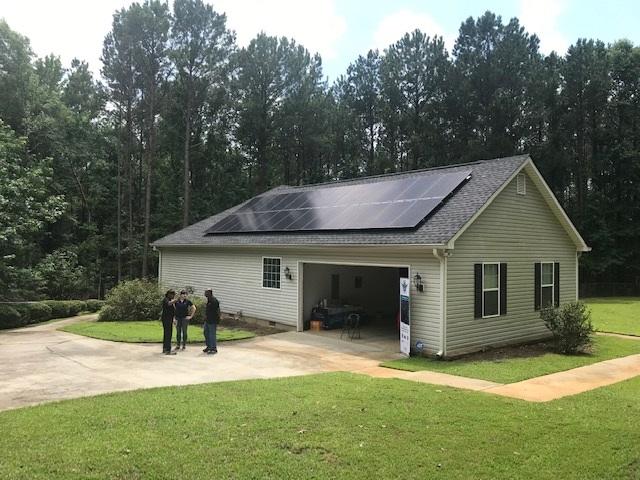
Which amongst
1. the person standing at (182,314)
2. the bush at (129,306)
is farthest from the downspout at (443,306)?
the bush at (129,306)

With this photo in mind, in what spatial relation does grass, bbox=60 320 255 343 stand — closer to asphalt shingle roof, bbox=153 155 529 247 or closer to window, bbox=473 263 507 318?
asphalt shingle roof, bbox=153 155 529 247

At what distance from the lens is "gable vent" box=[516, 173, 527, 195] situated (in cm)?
1580

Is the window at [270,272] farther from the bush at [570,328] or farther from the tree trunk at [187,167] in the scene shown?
the tree trunk at [187,167]

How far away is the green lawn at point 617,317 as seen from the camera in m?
19.6

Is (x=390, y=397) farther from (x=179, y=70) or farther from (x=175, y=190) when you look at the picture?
(x=175, y=190)

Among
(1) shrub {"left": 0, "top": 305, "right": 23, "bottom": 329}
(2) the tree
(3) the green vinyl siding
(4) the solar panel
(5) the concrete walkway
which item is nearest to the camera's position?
(5) the concrete walkway

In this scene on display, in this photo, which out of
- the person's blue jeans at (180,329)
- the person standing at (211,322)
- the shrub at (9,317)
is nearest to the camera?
the person standing at (211,322)

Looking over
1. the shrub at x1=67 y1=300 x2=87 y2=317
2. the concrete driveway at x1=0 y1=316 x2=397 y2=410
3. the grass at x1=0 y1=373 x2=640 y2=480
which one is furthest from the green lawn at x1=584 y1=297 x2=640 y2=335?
the shrub at x1=67 y1=300 x2=87 y2=317

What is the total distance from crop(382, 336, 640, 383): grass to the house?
0.80m

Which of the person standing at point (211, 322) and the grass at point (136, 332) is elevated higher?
the person standing at point (211, 322)

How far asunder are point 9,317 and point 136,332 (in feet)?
24.3

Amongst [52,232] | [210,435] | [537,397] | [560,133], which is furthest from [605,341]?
[52,232]

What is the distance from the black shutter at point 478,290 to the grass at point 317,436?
5.39 metres

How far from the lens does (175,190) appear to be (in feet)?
131
